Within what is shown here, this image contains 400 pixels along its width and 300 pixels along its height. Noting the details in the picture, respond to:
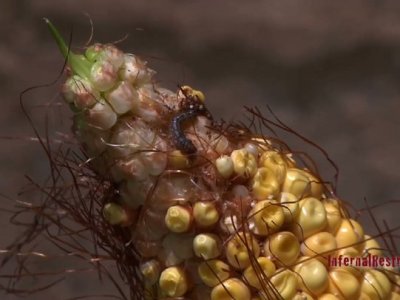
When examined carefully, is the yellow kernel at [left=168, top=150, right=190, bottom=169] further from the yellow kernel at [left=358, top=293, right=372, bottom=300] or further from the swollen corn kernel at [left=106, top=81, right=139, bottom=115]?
the yellow kernel at [left=358, top=293, right=372, bottom=300]

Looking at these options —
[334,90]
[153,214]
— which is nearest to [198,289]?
[153,214]

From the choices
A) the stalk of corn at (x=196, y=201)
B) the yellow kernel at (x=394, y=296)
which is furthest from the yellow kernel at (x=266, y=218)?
the yellow kernel at (x=394, y=296)

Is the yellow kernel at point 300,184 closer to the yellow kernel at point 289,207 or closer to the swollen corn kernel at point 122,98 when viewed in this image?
the yellow kernel at point 289,207

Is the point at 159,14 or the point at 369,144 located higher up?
the point at 159,14

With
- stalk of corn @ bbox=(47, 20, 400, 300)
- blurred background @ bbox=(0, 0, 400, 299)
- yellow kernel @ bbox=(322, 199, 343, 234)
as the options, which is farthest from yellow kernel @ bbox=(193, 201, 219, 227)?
blurred background @ bbox=(0, 0, 400, 299)

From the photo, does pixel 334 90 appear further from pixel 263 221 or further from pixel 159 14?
pixel 263 221

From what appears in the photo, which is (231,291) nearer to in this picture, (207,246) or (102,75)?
(207,246)
